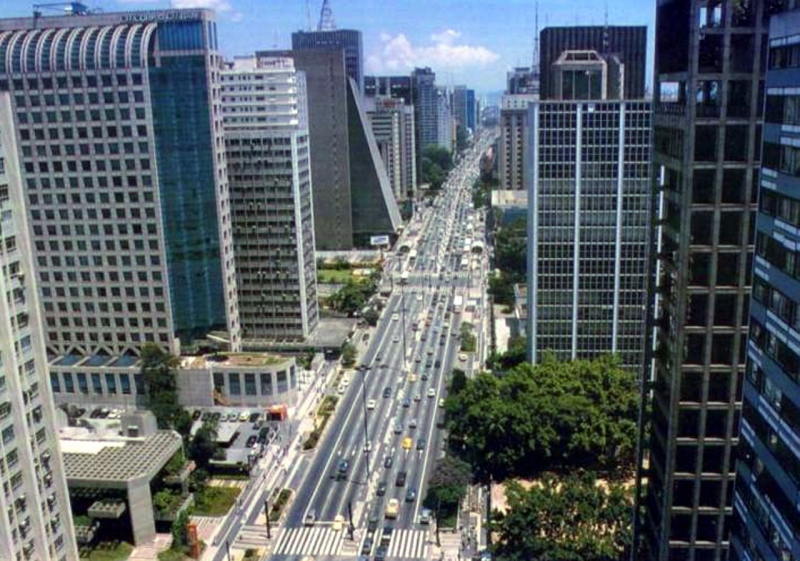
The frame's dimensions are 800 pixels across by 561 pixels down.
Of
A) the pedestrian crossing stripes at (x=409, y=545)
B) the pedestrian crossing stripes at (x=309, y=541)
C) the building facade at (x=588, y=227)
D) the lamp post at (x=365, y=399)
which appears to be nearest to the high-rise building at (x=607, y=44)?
the building facade at (x=588, y=227)

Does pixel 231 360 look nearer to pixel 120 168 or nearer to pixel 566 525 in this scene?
pixel 120 168

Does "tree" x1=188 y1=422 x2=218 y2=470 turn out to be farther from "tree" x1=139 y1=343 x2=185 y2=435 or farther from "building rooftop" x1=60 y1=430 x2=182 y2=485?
"tree" x1=139 y1=343 x2=185 y2=435

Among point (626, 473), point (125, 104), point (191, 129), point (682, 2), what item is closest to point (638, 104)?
point (626, 473)

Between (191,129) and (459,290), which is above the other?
(191,129)

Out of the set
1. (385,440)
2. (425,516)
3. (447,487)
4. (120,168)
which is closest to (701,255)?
(447,487)

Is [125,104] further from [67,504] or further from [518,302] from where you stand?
[518,302]

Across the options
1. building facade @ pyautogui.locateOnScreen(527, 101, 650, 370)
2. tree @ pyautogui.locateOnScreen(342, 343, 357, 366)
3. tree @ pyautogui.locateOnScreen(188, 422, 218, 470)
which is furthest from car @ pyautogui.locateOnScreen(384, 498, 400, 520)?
tree @ pyautogui.locateOnScreen(342, 343, 357, 366)
